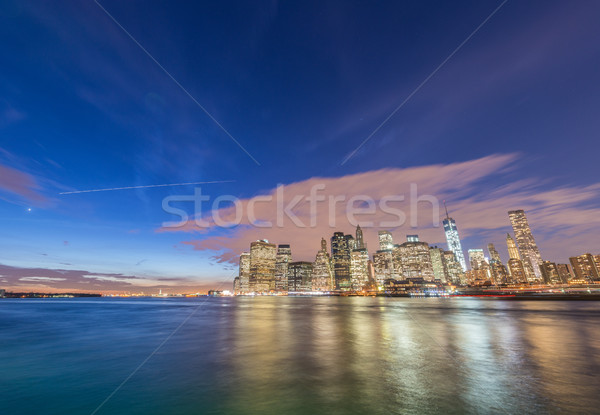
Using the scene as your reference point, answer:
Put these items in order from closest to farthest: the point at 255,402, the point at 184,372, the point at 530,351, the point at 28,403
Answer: the point at 255,402
the point at 28,403
the point at 184,372
the point at 530,351

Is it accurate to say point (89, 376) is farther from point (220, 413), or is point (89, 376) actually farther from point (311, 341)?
point (311, 341)

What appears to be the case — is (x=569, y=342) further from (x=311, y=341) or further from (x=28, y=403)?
(x=28, y=403)

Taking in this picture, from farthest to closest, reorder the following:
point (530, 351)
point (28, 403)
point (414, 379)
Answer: point (530, 351) < point (414, 379) < point (28, 403)

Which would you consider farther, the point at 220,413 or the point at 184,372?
the point at 184,372

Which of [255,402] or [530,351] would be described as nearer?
[255,402]

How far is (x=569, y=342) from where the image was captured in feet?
68.6

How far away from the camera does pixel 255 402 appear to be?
31.3 ft

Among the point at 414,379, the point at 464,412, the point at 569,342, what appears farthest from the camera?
the point at 569,342

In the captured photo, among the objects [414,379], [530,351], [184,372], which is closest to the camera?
[414,379]

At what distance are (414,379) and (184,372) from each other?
11.3 metres

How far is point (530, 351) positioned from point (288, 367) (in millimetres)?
16292

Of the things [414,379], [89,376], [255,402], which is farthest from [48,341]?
[414,379]

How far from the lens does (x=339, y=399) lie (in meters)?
9.66

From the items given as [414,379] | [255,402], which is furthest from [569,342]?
[255,402]
